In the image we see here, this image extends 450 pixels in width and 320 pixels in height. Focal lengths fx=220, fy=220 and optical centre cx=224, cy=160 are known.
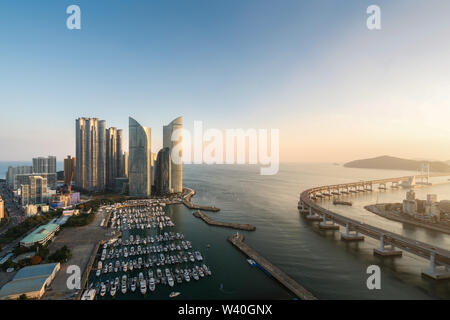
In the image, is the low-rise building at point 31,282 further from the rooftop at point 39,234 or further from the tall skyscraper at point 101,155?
the tall skyscraper at point 101,155

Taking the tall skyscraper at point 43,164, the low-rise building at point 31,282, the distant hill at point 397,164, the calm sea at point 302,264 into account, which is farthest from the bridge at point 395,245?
the distant hill at point 397,164

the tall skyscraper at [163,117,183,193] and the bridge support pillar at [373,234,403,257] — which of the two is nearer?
the bridge support pillar at [373,234,403,257]

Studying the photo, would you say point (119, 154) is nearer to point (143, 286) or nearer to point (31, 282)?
point (31, 282)

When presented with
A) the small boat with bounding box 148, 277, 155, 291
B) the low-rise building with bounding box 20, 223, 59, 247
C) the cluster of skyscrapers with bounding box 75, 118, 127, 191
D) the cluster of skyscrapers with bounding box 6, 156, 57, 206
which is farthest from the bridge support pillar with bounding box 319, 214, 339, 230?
the cluster of skyscrapers with bounding box 75, 118, 127, 191

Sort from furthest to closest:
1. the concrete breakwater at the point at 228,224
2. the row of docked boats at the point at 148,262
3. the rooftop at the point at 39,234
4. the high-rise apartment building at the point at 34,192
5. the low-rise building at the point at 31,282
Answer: the high-rise apartment building at the point at 34,192
the concrete breakwater at the point at 228,224
the rooftop at the point at 39,234
the row of docked boats at the point at 148,262
the low-rise building at the point at 31,282

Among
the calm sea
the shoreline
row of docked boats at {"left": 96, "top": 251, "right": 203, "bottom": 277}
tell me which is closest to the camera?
the calm sea

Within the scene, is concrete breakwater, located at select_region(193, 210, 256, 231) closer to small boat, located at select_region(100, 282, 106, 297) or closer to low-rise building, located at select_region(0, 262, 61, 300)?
small boat, located at select_region(100, 282, 106, 297)

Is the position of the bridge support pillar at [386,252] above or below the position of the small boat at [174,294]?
above

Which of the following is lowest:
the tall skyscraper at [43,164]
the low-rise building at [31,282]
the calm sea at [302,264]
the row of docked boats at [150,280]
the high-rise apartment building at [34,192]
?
the calm sea at [302,264]
